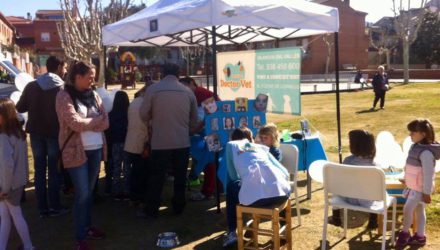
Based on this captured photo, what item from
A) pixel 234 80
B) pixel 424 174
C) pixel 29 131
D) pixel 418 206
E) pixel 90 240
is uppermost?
pixel 234 80

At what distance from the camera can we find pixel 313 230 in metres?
4.94

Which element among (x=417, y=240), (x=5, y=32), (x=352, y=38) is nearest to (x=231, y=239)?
(x=417, y=240)

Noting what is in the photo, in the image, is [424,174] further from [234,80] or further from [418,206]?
[234,80]

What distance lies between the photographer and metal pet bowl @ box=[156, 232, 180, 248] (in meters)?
4.62

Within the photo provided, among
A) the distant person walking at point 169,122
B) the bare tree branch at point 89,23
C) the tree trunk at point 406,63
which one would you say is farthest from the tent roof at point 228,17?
the tree trunk at point 406,63

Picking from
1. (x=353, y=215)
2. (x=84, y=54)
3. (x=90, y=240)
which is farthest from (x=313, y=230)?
(x=84, y=54)

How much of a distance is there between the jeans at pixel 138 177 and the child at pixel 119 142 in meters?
0.29

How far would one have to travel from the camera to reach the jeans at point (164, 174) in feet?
17.2

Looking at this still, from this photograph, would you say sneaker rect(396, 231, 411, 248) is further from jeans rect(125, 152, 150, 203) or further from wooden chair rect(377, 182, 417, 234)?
jeans rect(125, 152, 150, 203)

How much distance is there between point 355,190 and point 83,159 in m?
2.37

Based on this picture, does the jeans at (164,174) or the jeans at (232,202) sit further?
the jeans at (164,174)

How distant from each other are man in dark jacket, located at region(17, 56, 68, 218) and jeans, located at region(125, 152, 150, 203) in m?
0.93

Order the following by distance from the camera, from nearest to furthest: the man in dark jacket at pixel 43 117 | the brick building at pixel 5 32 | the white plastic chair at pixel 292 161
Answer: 1. the white plastic chair at pixel 292 161
2. the man in dark jacket at pixel 43 117
3. the brick building at pixel 5 32

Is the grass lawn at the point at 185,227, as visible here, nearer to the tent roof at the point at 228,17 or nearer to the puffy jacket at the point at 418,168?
the puffy jacket at the point at 418,168
